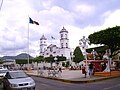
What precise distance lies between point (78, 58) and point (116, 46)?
60694 mm

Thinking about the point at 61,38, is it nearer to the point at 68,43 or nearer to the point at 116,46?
the point at 68,43

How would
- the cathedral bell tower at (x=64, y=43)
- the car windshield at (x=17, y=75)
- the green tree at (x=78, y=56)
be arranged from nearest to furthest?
1. the car windshield at (x=17, y=75)
2. the green tree at (x=78, y=56)
3. the cathedral bell tower at (x=64, y=43)

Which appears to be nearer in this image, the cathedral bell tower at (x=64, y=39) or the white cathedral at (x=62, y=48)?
the white cathedral at (x=62, y=48)

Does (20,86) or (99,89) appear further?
(99,89)

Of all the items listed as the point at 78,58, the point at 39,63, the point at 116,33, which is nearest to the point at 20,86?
the point at 116,33

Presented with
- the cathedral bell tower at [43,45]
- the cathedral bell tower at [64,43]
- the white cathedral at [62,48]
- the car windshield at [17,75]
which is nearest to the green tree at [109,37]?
the car windshield at [17,75]

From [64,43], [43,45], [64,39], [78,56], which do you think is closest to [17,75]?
[78,56]

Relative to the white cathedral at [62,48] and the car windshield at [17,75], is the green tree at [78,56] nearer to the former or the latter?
the white cathedral at [62,48]

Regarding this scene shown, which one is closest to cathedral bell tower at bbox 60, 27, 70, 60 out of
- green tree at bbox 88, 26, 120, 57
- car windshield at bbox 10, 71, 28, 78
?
green tree at bbox 88, 26, 120, 57

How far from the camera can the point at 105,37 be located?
1414 inches

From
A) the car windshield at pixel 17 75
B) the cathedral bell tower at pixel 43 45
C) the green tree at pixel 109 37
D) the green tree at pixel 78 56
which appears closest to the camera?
the car windshield at pixel 17 75

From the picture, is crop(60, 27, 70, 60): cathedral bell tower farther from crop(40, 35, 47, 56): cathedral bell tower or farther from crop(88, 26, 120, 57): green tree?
crop(88, 26, 120, 57): green tree

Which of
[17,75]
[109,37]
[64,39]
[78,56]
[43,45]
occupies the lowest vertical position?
[17,75]

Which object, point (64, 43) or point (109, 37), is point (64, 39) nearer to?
point (64, 43)
